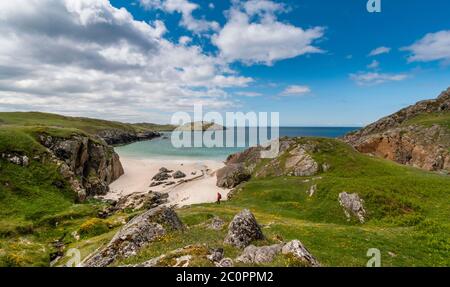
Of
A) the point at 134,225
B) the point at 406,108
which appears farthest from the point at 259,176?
the point at 406,108

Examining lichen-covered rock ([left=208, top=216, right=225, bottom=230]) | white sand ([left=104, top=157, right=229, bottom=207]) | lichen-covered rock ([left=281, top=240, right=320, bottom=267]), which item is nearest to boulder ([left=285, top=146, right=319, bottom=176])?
white sand ([left=104, top=157, right=229, bottom=207])

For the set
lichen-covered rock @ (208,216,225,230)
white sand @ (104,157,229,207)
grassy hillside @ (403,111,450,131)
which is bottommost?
white sand @ (104,157,229,207)

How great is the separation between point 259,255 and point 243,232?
471cm

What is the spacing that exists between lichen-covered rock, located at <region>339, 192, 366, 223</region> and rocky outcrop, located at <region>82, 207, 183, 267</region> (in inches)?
1086

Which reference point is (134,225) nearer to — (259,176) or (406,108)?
(259,176)

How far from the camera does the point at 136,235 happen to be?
20.2 meters

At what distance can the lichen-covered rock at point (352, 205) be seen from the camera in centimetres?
3922

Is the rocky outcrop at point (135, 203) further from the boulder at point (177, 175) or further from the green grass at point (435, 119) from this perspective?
the green grass at point (435, 119)

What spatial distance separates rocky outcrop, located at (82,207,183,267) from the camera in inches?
746

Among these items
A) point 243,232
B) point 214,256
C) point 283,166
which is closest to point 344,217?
point 243,232

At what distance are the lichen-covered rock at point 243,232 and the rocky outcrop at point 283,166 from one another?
44718mm

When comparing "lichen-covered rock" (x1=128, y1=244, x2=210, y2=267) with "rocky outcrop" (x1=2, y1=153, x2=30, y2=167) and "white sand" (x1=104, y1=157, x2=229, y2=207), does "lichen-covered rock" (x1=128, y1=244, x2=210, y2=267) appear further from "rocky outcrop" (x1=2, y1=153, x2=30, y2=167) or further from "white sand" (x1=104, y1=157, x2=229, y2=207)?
"rocky outcrop" (x1=2, y1=153, x2=30, y2=167)
